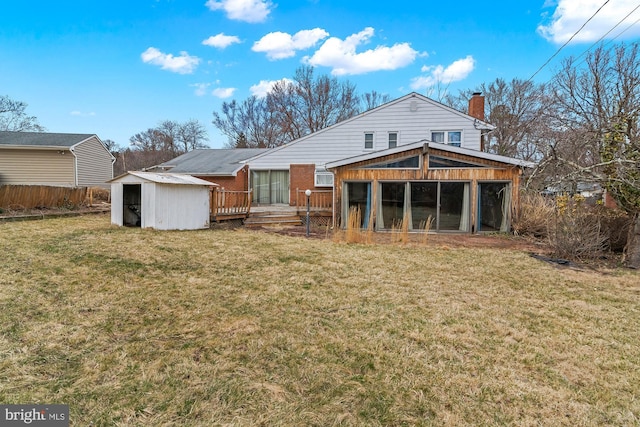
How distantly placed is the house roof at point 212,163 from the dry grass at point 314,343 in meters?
10.7

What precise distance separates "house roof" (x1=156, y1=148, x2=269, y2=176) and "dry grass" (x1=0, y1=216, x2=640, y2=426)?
10.7m

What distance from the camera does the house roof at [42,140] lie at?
691 inches

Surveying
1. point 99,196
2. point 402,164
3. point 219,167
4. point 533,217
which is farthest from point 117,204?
point 533,217

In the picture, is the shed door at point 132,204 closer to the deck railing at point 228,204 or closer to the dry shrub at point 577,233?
the deck railing at point 228,204

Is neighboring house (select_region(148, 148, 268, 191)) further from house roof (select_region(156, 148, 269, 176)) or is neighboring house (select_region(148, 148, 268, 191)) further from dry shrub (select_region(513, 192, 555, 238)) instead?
dry shrub (select_region(513, 192, 555, 238))

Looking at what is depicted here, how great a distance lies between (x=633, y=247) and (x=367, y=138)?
33.0 feet

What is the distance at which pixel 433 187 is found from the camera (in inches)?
428

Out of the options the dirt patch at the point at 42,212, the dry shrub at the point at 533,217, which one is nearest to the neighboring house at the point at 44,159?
the dirt patch at the point at 42,212

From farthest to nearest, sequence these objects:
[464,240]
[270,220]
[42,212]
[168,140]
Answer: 1. [168,140]
2. [270,220]
3. [42,212]
4. [464,240]

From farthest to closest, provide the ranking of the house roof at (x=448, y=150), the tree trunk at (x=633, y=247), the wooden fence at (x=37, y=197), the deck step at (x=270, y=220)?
the deck step at (x=270, y=220)
the wooden fence at (x=37, y=197)
the house roof at (x=448, y=150)
the tree trunk at (x=633, y=247)

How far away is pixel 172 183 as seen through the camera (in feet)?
31.6

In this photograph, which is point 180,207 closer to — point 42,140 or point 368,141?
point 368,141

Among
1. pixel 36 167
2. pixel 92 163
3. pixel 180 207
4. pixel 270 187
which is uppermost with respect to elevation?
pixel 92 163

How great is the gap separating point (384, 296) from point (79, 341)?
11.4 ft
